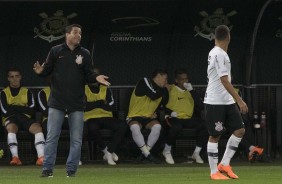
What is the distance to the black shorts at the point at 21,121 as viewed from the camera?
15.8 meters

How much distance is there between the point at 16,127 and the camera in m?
15.8

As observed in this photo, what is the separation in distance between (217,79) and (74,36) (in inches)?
76.5

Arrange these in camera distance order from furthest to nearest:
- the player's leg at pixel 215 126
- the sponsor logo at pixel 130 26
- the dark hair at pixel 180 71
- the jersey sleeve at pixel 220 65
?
the sponsor logo at pixel 130 26 < the dark hair at pixel 180 71 < the player's leg at pixel 215 126 < the jersey sleeve at pixel 220 65

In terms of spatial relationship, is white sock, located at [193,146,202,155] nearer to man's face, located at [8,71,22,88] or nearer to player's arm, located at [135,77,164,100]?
player's arm, located at [135,77,164,100]

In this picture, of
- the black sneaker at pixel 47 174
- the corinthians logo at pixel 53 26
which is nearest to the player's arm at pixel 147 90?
the corinthians logo at pixel 53 26

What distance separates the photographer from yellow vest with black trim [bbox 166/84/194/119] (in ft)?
54.0

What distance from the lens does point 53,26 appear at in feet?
55.4

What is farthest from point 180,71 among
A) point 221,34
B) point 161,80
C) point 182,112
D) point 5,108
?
point 221,34

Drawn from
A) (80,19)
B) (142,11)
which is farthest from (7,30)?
(142,11)

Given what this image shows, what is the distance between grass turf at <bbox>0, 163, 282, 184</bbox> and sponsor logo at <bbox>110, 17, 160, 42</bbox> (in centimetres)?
274

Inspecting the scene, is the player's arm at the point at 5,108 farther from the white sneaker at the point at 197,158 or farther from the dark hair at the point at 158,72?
the white sneaker at the point at 197,158

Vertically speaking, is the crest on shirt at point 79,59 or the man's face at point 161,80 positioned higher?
the crest on shirt at point 79,59

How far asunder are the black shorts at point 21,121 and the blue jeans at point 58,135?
3.40 metres

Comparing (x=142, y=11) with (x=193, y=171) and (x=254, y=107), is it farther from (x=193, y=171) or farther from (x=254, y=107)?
(x=193, y=171)
